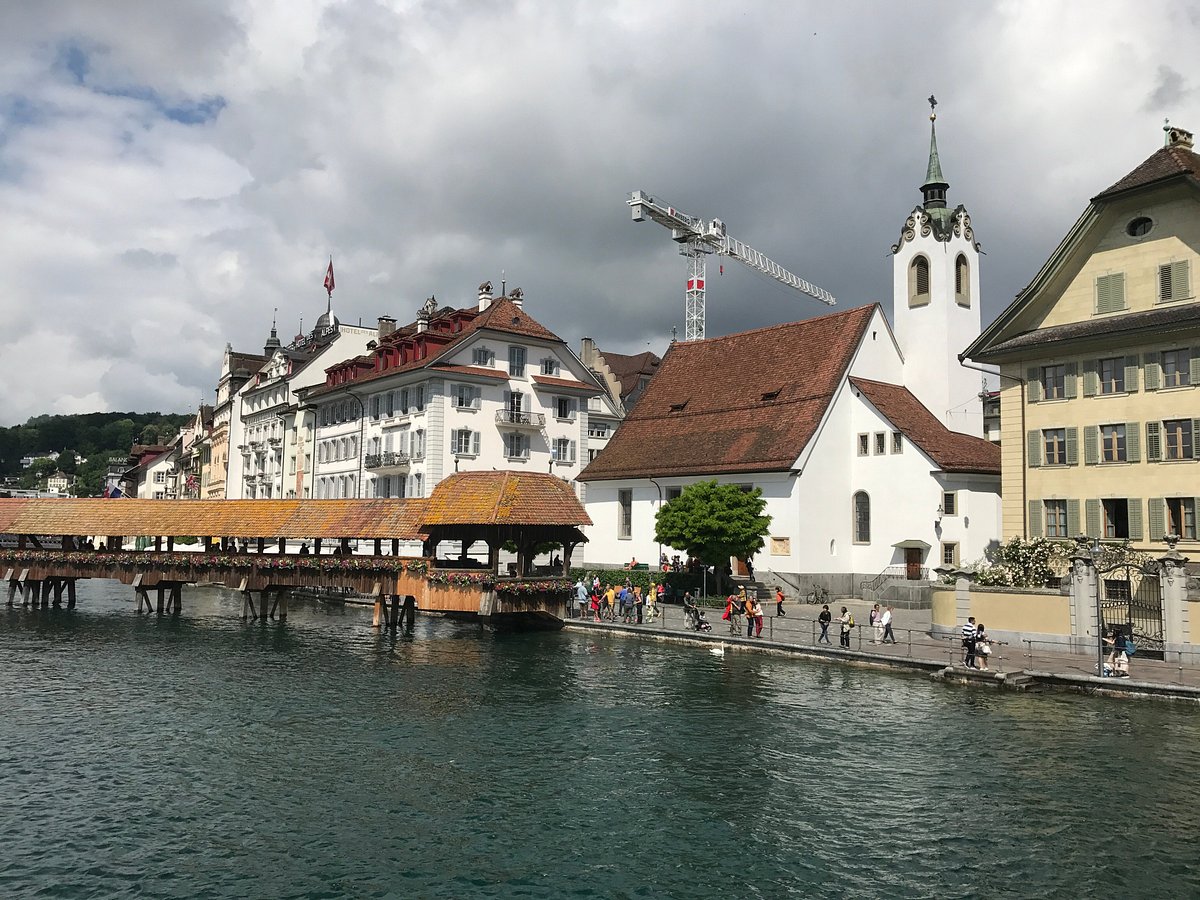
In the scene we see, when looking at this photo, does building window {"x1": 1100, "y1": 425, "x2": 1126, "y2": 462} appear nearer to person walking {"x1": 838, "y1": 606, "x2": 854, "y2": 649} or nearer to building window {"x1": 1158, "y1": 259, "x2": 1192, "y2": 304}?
building window {"x1": 1158, "y1": 259, "x2": 1192, "y2": 304}

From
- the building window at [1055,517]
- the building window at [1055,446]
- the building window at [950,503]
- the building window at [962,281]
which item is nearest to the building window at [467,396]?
the building window at [950,503]

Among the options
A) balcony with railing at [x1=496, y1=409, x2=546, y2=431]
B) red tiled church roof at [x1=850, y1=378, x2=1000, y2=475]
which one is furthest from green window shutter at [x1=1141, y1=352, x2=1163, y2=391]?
balcony with railing at [x1=496, y1=409, x2=546, y2=431]

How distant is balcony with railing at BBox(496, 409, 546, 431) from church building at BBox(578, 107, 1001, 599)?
5858mm

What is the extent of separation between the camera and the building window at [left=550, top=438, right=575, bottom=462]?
6159 cm

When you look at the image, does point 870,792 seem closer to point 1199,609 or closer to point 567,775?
point 567,775

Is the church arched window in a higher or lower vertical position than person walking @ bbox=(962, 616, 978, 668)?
higher

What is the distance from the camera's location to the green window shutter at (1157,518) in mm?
31203

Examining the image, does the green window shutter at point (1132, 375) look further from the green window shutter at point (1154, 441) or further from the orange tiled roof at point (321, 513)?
the orange tiled roof at point (321, 513)

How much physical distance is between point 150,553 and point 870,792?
38426mm

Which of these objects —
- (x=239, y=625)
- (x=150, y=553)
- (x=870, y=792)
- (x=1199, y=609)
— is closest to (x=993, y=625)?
(x=1199, y=609)

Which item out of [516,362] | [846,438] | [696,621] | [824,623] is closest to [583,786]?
[824,623]

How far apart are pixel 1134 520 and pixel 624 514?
88.4 ft

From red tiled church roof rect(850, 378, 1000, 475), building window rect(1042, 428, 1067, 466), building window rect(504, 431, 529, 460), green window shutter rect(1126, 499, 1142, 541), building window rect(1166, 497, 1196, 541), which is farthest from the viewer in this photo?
building window rect(504, 431, 529, 460)

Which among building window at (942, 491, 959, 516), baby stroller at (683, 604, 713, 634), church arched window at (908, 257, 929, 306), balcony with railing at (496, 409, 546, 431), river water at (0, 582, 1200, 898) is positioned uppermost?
church arched window at (908, 257, 929, 306)
